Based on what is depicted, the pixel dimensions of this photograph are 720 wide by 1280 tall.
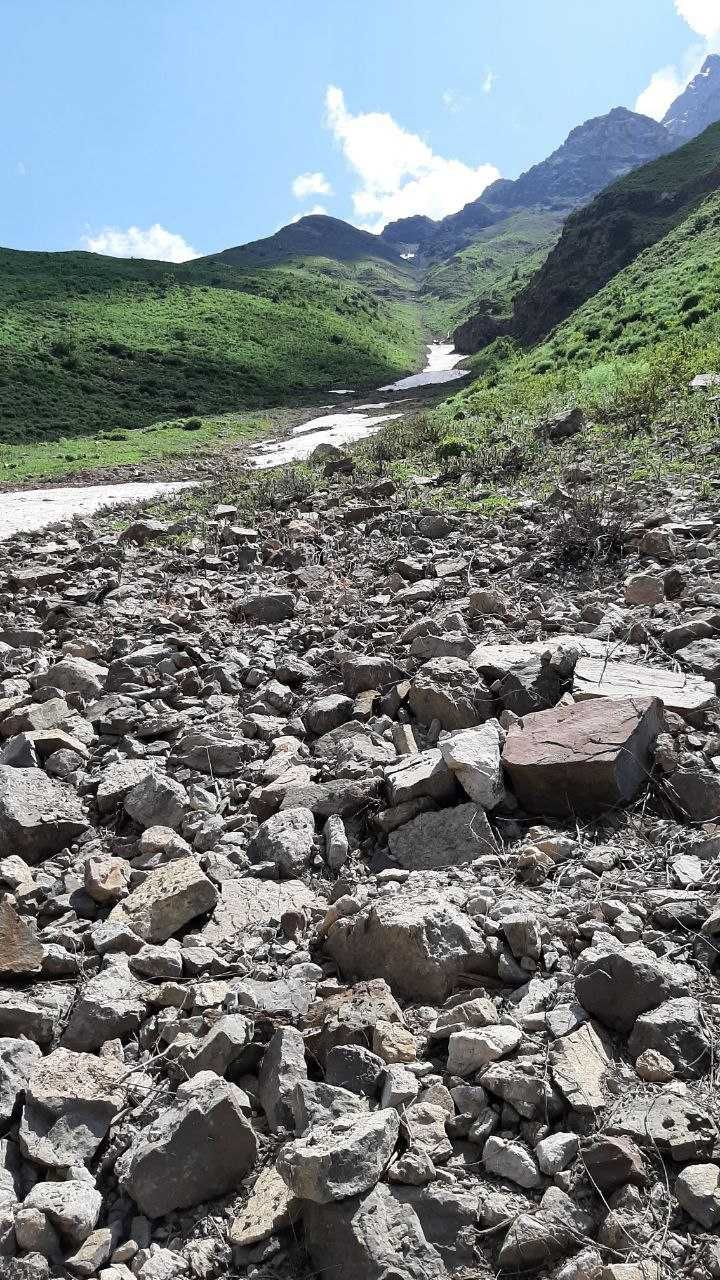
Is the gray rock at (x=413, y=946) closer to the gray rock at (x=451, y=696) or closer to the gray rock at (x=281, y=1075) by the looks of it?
the gray rock at (x=281, y=1075)

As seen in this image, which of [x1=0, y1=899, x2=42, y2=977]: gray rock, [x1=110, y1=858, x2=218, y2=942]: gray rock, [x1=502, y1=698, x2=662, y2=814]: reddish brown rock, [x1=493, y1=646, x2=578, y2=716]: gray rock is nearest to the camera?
[x1=0, y1=899, x2=42, y2=977]: gray rock

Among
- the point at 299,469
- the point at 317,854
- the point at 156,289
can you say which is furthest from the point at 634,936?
the point at 156,289

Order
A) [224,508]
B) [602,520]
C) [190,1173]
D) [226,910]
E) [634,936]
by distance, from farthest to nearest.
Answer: [224,508] < [602,520] < [226,910] < [634,936] < [190,1173]

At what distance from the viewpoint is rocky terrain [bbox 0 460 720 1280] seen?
2.02 m

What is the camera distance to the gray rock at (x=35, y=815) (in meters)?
3.87

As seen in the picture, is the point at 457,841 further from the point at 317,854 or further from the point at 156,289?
the point at 156,289

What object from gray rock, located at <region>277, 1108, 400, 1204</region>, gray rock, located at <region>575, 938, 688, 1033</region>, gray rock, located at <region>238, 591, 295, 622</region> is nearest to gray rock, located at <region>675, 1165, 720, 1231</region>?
gray rock, located at <region>575, 938, 688, 1033</region>

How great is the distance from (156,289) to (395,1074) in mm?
72198

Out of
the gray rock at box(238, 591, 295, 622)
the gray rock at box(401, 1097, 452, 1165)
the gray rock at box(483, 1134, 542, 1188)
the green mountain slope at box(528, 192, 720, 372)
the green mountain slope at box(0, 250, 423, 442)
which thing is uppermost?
the green mountain slope at box(0, 250, 423, 442)

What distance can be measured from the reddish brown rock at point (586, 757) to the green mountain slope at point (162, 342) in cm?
3328

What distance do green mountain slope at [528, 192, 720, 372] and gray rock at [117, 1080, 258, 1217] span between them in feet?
67.7

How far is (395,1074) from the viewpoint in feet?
7.64

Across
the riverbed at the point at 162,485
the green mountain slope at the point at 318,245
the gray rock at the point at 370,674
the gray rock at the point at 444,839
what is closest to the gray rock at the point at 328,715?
the gray rock at the point at 370,674

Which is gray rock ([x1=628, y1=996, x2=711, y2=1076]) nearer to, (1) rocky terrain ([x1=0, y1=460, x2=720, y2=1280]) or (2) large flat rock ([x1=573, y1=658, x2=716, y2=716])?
(1) rocky terrain ([x1=0, y1=460, x2=720, y2=1280])
